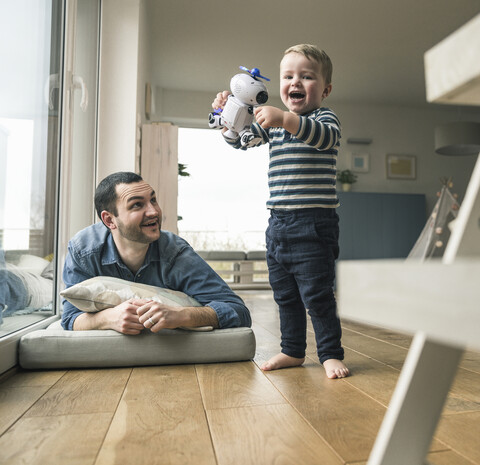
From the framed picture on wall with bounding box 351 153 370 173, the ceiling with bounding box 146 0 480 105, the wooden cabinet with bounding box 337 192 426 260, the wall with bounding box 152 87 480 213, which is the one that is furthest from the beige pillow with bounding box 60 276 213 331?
the framed picture on wall with bounding box 351 153 370 173

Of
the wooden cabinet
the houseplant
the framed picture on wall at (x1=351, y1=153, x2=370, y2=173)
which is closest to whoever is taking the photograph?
the wooden cabinet

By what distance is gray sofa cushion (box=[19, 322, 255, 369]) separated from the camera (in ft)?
4.46

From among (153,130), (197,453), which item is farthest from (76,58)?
(197,453)

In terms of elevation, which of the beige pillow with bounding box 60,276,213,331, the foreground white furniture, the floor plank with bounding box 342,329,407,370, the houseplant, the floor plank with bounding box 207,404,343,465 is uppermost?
the houseplant

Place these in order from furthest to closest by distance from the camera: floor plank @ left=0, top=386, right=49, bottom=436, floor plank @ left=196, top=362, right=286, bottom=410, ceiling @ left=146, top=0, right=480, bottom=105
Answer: ceiling @ left=146, top=0, right=480, bottom=105 < floor plank @ left=196, top=362, right=286, bottom=410 < floor plank @ left=0, top=386, right=49, bottom=436

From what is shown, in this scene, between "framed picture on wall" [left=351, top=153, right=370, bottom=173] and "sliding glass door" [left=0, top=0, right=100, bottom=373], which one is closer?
"sliding glass door" [left=0, top=0, right=100, bottom=373]

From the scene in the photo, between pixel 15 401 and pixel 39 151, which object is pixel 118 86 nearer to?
pixel 39 151

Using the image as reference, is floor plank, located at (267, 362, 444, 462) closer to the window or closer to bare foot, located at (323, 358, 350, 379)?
bare foot, located at (323, 358, 350, 379)

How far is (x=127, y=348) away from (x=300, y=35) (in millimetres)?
3949

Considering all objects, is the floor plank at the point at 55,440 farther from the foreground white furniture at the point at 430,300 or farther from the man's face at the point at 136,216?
the man's face at the point at 136,216

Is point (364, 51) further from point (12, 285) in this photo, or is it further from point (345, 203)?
point (12, 285)

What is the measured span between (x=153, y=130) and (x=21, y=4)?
125 cm

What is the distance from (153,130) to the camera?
2676 mm

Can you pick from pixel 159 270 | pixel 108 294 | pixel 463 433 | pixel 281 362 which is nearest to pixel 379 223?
pixel 159 270
